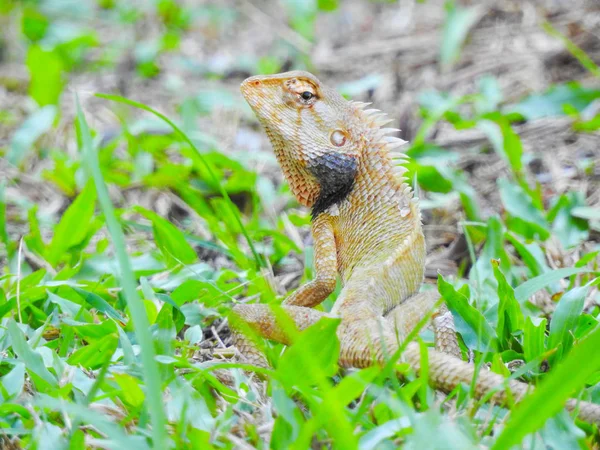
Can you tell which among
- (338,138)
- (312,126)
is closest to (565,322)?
(338,138)

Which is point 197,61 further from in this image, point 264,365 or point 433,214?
point 264,365

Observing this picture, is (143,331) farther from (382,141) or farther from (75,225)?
(75,225)

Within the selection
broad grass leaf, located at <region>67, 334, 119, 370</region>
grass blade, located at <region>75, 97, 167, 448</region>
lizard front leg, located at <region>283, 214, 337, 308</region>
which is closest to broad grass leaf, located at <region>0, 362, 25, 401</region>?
broad grass leaf, located at <region>67, 334, 119, 370</region>

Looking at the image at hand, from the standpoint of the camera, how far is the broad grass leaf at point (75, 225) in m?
4.85

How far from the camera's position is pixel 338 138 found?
13.8 feet

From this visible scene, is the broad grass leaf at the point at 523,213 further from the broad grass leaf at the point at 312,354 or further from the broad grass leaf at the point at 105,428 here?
the broad grass leaf at the point at 105,428

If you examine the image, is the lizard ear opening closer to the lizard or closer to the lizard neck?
the lizard

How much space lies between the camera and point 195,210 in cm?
577

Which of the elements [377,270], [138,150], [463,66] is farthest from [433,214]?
[463,66]

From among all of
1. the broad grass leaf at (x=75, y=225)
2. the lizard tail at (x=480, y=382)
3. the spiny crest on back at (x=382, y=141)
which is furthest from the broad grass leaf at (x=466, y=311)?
the broad grass leaf at (x=75, y=225)

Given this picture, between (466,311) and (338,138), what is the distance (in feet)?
3.96

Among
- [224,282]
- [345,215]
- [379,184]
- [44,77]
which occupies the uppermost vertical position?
[44,77]

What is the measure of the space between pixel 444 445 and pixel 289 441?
61 centimetres

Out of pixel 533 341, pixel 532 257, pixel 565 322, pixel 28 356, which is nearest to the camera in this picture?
pixel 28 356
